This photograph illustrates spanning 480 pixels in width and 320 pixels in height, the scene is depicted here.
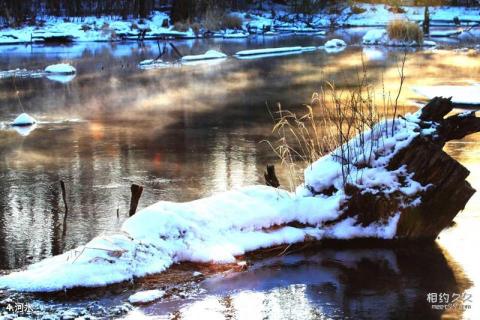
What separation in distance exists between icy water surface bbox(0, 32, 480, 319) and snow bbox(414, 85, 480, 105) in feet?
1.72

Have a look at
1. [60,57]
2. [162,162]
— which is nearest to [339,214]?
[162,162]

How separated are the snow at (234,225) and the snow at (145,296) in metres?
0.02

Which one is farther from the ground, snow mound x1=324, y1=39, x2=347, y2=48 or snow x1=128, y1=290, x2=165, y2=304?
snow x1=128, y1=290, x2=165, y2=304

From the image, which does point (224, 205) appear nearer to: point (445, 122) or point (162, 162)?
point (445, 122)

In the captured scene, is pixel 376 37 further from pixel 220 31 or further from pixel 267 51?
pixel 220 31

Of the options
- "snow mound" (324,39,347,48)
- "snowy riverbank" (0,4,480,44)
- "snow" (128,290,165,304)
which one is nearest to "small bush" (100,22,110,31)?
"snowy riverbank" (0,4,480,44)

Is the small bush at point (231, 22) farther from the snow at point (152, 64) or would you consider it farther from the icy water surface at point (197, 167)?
the icy water surface at point (197, 167)

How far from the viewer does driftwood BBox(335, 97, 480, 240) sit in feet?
26.1

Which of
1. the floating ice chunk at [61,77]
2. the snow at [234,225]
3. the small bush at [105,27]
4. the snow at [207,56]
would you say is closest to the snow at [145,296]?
the snow at [234,225]

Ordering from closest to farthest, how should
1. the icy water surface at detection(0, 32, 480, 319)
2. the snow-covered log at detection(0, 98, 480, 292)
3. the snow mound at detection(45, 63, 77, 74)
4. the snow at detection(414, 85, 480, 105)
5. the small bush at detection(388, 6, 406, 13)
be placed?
the icy water surface at detection(0, 32, 480, 319) < the snow-covered log at detection(0, 98, 480, 292) < the snow at detection(414, 85, 480, 105) < the snow mound at detection(45, 63, 77, 74) < the small bush at detection(388, 6, 406, 13)

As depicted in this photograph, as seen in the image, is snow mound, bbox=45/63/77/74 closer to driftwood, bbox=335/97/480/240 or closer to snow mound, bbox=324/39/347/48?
snow mound, bbox=324/39/347/48

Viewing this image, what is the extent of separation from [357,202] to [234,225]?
1.48m

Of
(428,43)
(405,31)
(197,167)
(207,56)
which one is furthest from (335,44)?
(197,167)

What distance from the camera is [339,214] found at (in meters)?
8.09
